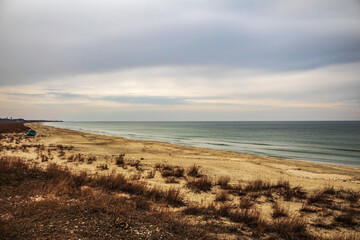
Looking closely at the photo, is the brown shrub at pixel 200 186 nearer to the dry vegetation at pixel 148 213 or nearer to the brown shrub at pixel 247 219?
the dry vegetation at pixel 148 213

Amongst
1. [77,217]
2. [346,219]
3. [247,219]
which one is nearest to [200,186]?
[247,219]

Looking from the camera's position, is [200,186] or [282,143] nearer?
[200,186]

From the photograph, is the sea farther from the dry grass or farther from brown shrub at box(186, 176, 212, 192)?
the dry grass

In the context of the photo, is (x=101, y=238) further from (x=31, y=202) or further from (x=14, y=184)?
(x=14, y=184)

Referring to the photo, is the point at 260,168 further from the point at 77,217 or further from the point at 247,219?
the point at 77,217

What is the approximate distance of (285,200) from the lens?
8.12 metres

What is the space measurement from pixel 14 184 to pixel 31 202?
7.15ft

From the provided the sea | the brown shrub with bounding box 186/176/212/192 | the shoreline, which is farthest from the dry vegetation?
the sea

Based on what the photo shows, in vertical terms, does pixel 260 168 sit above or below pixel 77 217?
below

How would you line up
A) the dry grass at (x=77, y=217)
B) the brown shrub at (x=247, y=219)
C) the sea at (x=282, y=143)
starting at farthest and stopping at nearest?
the sea at (x=282, y=143)
the brown shrub at (x=247, y=219)
the dry grass at (x=77, y=217)

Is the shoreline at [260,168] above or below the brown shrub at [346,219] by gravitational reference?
below

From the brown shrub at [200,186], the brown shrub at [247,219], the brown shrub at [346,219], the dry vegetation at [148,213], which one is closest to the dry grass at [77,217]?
the dry vegetation at [148,213]

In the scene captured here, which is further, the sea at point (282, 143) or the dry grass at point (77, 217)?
the sea at point (282, 143)

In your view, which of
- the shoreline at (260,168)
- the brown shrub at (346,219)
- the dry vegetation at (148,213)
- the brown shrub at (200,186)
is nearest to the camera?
the dry vegetation at (148,213)
